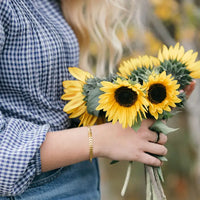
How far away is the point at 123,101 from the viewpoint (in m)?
1.12

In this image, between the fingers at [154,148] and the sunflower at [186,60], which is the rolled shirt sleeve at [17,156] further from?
the sunflower at [186,60]

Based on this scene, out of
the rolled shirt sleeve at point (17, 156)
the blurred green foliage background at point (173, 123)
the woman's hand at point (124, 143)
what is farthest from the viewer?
the blurred green foliage background at point (173, 123)

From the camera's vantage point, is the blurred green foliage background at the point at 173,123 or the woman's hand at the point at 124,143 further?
the blurred green foliage background at the point at 173,123

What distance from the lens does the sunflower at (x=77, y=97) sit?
1.26 meters

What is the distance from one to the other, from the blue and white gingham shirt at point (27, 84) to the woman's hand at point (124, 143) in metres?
0.19

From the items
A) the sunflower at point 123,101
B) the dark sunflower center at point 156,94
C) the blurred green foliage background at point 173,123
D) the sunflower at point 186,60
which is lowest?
the blurred green foliage background at point 173,123

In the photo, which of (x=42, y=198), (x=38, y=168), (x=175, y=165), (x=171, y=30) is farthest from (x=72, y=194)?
(x=175, y=165)

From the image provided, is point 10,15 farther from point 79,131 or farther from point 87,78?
point 79,131

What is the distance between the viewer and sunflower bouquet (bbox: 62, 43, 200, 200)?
111 cm

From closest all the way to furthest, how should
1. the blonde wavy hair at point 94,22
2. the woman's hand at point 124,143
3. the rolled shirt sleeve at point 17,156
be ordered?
the rolled shirt sleeve at point 17,156 → the woman's hand at point 124,143 → the blonde wavy hair at point 94,22

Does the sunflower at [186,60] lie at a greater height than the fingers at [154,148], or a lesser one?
greater

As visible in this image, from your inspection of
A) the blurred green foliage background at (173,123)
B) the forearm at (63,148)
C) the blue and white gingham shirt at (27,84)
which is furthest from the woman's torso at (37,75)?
the blurred green foliage background at (173,123)

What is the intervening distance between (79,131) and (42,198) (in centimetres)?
29

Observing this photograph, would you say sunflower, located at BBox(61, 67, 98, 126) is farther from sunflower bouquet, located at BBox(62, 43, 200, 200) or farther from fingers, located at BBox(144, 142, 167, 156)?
fingers, located at BBox(144, 142, 167, 156)
